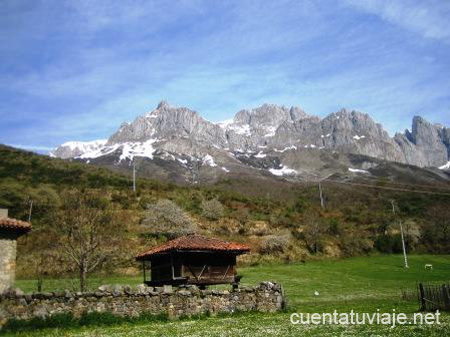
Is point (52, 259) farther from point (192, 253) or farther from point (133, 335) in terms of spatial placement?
point (133, 335)

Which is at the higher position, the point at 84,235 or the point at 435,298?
the point at 84,235

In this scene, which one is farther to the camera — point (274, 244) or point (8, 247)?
point (274, 244)

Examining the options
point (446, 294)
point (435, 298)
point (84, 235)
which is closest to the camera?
point (446, 294)

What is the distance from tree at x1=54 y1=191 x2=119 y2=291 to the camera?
100 ft

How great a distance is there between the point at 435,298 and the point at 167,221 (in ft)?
145

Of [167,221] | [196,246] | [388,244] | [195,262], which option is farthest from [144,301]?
[388,244]

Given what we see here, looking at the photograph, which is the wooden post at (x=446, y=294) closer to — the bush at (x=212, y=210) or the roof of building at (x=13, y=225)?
the roof of building at (x=13, y=225)

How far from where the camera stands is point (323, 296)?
36594mm

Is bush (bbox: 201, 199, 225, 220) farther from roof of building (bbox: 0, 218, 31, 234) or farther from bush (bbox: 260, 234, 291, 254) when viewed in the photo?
roof of building (bbox: 0, 218, 31, 234)

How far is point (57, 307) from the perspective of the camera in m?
21.7

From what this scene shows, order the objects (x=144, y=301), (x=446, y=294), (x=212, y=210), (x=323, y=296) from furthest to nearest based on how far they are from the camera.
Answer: (x=212, y=210) < (x=323, y=296) < (x=144, y=301) < (x=446, y=294)

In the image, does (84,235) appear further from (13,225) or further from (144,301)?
(144,301)

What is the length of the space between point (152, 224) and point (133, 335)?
4541 centimetres

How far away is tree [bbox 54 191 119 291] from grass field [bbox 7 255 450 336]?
337cm
